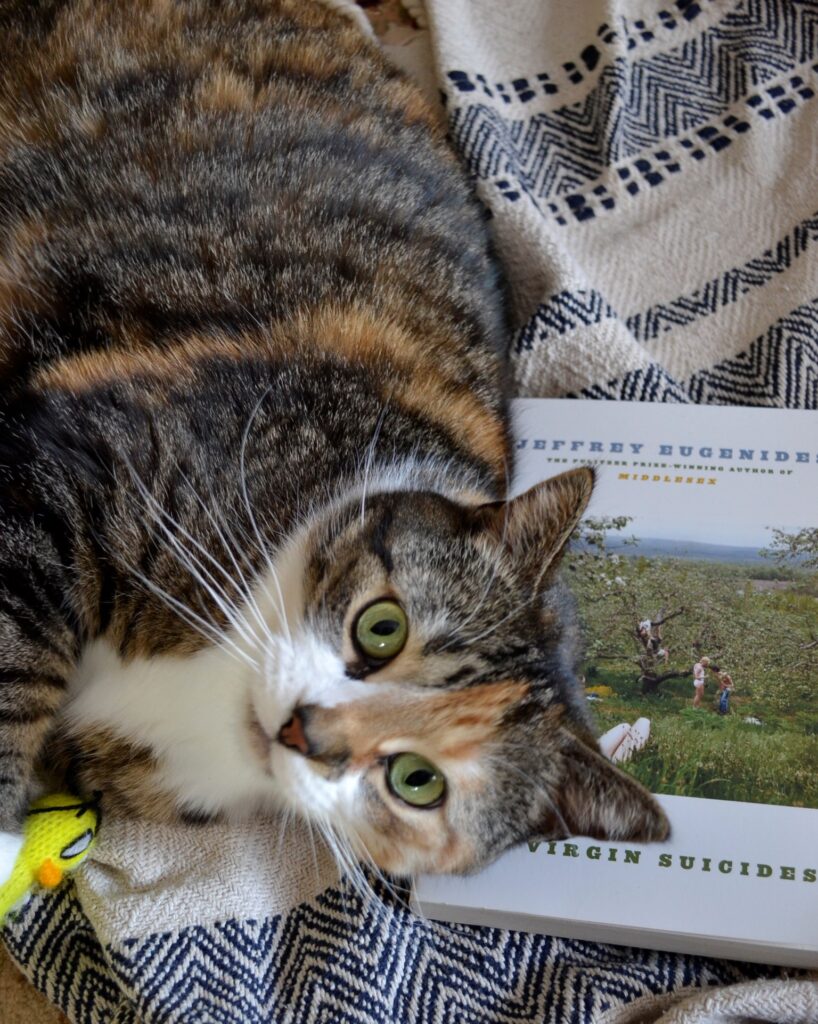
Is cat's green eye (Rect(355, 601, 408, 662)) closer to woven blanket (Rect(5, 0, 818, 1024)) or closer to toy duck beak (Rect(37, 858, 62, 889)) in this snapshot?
woven blanket (Rect(5, 0, 818, 1024))

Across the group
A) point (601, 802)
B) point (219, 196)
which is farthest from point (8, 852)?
point (219, 196)

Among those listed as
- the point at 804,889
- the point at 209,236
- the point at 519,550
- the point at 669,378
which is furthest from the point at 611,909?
the point at 209,236

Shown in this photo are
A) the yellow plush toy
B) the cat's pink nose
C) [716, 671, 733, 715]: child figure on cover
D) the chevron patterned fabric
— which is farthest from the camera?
the chevron patterned fabric

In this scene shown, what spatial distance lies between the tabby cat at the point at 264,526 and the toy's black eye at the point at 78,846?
0.12ft

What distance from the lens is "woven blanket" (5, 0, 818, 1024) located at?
915 mm

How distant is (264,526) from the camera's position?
0.86m

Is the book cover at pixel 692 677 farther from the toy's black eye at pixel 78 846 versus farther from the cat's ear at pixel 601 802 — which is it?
the toy's black eye at pixel 78 846

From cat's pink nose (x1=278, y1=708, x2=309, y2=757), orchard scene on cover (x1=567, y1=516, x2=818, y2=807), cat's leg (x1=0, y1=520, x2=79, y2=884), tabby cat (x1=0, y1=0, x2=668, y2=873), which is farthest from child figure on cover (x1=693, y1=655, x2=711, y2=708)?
cat's leg (x1=0, y1=520, x2=79, y2=884)

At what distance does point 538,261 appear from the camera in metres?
1.29

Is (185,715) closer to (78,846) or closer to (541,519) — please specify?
(78,846)

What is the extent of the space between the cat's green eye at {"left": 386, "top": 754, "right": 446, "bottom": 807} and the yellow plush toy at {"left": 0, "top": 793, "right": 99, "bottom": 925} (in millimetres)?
327

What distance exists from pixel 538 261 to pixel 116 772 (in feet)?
2.74

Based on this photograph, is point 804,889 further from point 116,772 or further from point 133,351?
point 133,351

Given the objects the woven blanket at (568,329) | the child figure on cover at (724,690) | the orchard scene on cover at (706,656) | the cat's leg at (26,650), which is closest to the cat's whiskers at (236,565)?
the cat's leg at (26,650)
